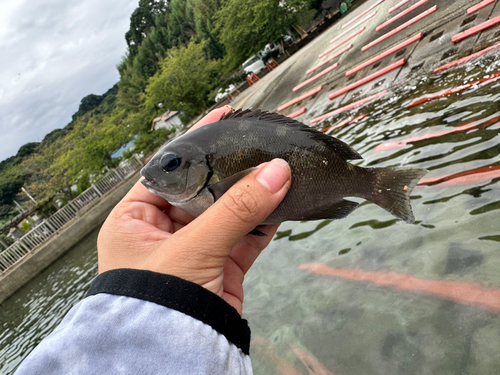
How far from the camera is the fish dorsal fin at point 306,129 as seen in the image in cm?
237

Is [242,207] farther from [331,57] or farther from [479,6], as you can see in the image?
[331,57]

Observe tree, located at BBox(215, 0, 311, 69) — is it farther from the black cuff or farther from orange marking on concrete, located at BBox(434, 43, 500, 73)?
the black cuff

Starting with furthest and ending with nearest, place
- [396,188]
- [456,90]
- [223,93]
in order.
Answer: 1. [223,93]
2. [456,90]
3. [396,188]

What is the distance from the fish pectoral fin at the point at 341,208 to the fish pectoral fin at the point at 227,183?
0.72 meters

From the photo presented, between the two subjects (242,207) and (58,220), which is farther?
(58,220)

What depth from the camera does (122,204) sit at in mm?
2695

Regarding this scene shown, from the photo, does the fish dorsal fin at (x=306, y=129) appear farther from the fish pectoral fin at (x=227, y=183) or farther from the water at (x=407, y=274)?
the water at (x=407, y=274)

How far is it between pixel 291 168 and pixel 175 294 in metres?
1.21

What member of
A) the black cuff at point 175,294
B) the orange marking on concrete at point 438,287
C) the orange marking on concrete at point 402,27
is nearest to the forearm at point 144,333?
the black cuff at point 175,294

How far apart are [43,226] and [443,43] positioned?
25229mm

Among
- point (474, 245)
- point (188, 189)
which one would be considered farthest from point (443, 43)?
point (188, 189)

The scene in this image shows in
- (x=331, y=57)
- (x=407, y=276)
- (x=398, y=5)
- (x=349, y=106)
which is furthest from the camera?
(x=331, y=57)

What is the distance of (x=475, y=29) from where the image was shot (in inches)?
382

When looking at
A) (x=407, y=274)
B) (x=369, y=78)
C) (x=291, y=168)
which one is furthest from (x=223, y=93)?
(x=291, y=168)
